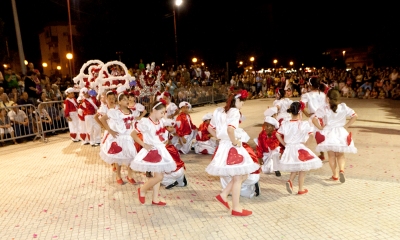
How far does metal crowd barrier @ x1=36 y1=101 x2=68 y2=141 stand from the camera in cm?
1065

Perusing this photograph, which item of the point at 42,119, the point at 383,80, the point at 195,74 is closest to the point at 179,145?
the point at 42,119

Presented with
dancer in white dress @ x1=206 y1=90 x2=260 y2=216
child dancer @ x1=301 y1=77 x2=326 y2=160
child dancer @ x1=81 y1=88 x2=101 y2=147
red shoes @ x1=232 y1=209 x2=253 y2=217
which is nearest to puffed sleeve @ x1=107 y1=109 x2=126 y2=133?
dancer in white dress @ x1=206 y1=90 x2=260 y2=216

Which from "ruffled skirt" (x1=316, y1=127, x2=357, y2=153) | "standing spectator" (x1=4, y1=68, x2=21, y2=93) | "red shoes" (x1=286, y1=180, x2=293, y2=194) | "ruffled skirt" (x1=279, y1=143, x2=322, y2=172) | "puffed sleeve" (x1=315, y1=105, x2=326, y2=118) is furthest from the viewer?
"standing spectator" (x1=4, y1=68, x2=21, y2=93)

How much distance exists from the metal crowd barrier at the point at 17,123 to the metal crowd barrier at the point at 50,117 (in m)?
0.21

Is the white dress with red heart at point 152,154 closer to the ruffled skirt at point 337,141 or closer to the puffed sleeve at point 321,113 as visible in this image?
the ruffled skirt at point 337,141

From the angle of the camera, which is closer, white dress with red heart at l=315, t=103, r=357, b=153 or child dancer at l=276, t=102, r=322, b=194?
child dancer at l=276, t=102, r=322, b=194

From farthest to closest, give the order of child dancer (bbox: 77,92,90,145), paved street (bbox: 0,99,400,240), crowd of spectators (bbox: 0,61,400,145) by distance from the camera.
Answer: crowd of spectators (bbox: 0,61,400,145), child dancer (bbox: 77,92,90,145), paved street (bbox: 0,99,400,240)

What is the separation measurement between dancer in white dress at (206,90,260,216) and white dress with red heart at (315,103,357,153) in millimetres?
1870

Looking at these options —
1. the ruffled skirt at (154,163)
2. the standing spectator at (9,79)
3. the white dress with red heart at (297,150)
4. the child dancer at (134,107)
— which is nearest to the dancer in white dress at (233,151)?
the ruffled skirt at (154,163)

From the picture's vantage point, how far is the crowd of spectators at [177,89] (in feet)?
34.0

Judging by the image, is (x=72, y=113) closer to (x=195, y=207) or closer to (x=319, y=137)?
(x=195, y=207)

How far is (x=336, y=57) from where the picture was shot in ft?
181

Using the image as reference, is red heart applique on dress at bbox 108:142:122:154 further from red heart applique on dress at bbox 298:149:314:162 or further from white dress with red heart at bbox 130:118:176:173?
red heart applique on dress at bbox 298:149:314:162

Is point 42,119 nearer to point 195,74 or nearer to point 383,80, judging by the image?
point 195,74
